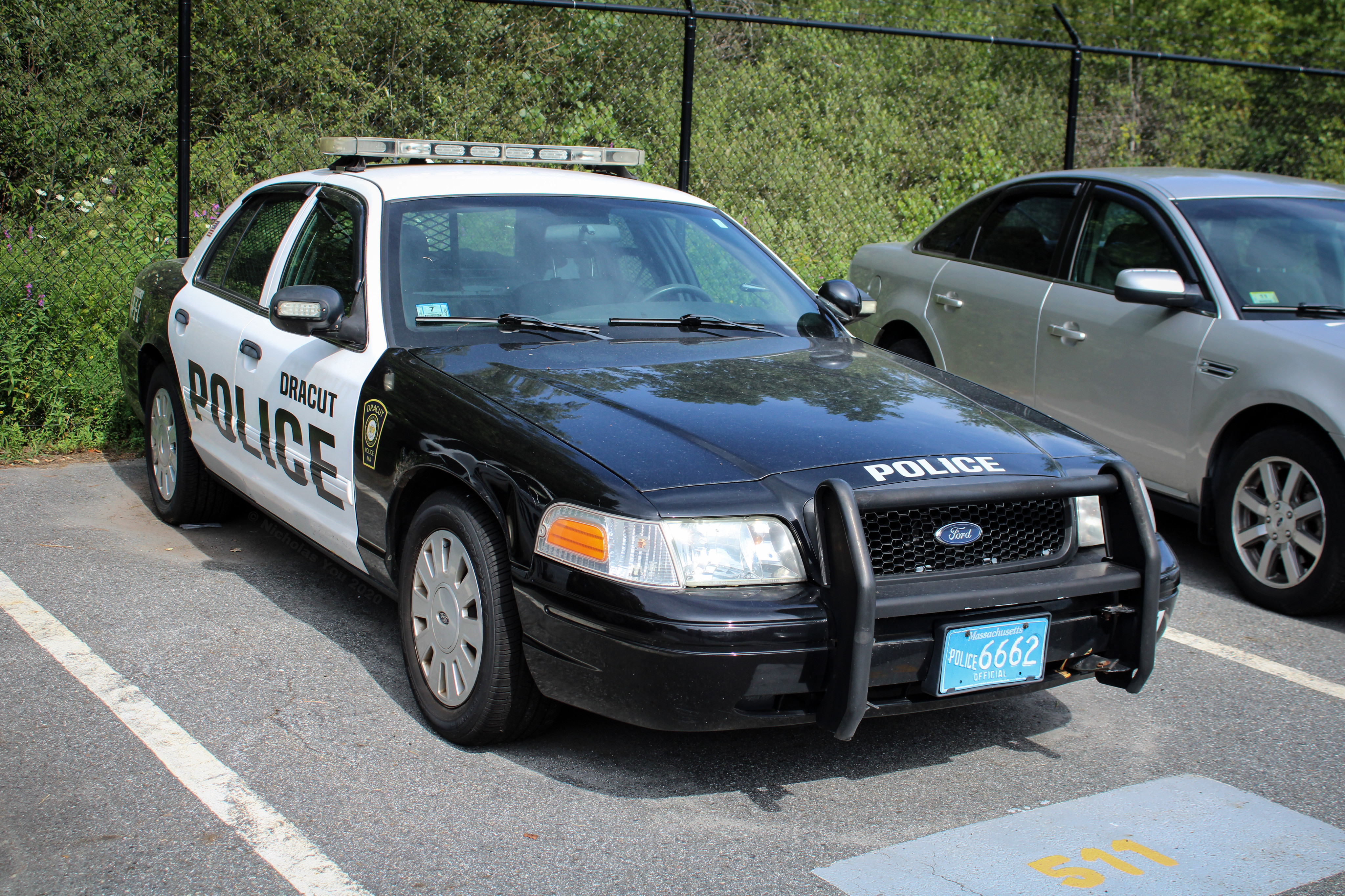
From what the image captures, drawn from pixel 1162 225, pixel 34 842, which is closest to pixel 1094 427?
pixel 1162 225

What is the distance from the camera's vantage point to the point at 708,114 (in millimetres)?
14164

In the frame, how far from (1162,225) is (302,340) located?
383 centimetres

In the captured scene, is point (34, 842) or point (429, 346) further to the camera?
point (429, 346)

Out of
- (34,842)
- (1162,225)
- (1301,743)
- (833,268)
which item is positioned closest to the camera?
(34,842)

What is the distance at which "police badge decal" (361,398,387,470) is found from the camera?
3.82 metres

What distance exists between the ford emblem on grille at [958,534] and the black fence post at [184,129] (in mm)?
5715

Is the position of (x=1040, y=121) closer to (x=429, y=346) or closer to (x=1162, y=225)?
(x=1162, y=225)

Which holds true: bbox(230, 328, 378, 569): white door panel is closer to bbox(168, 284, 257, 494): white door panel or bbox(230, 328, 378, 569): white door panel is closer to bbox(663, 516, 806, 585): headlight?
bbox(168, 284, 257, 494): white door panel

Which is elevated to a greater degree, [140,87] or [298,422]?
[140,87]

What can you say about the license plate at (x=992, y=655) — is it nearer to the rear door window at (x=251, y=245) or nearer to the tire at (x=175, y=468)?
the rear door window at (x=251, y=245)

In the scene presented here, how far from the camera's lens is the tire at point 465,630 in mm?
3285

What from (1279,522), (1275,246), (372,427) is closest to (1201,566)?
(1279,522)

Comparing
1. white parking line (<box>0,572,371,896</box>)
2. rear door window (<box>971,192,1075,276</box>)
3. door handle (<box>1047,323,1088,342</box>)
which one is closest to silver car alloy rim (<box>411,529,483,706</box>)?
white parking line (<box>0,572,371,896</box>)

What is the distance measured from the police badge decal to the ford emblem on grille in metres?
1.69
